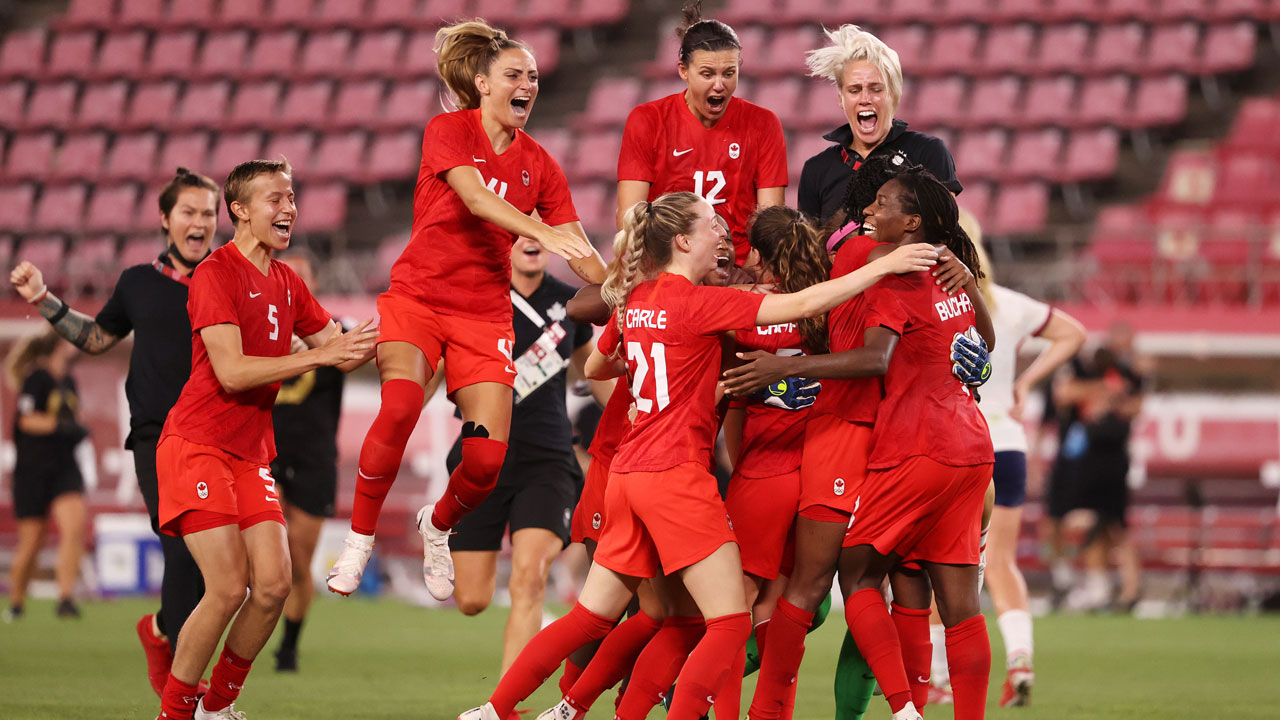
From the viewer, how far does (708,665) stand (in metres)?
4.70

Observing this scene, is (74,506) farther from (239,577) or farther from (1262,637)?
(1262,637)

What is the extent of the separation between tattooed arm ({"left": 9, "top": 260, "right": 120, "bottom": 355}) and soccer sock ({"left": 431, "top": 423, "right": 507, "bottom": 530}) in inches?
71.0

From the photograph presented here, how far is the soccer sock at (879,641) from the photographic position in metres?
4.93

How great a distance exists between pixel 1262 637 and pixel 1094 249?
5.99 metres

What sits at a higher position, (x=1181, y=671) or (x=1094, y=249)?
(x=1094, y=249)

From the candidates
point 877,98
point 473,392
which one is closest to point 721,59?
point 877,98

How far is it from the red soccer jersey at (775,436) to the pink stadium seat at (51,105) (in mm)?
17926

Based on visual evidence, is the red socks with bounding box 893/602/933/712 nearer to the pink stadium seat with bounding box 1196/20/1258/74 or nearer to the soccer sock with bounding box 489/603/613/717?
the soccer sock with bounding box 489/603/613/717

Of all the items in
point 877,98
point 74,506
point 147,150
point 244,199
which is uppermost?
point 147,150

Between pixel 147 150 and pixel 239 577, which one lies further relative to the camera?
pixel 147 150

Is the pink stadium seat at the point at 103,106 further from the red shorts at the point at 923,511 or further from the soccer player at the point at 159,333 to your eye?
the red shorts at the point at 923,511

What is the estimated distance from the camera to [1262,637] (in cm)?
1057

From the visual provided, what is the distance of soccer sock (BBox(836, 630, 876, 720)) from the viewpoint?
17.5 ft

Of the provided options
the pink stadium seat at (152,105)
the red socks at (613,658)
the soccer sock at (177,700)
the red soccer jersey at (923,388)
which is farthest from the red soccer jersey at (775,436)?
the pink stadium seat at (152,105)
